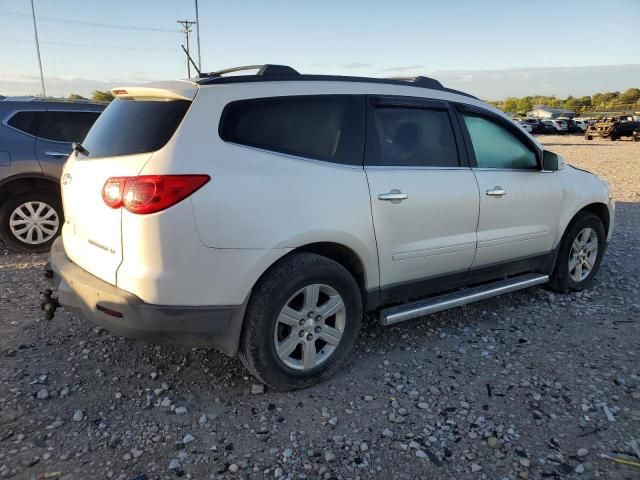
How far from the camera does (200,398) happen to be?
10.0 feet

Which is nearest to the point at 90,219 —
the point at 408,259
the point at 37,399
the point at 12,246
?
the point at 37,399

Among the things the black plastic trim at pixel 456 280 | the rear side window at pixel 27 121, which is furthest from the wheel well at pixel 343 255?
the rear side window at pixel 27 121

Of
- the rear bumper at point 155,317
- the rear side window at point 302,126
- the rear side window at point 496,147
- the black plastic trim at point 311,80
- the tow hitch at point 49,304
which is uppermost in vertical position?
the black plastic trim at point 311,80

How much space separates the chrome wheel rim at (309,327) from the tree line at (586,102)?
5750cm


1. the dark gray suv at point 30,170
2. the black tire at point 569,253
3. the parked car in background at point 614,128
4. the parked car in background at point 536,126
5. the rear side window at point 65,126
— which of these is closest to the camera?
the black tire at point 569,253

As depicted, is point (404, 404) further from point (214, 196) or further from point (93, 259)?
point (93, 259)

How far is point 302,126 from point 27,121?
14.4ft

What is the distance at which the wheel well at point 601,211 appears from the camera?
16.1ft

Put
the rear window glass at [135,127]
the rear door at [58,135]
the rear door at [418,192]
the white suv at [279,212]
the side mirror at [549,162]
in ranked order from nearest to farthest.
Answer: the white suv at [279,212] → the rear window glass at [135,127] → the rear door at [418,192] → the side mirror at [549,162] → the rear door at [58,135]

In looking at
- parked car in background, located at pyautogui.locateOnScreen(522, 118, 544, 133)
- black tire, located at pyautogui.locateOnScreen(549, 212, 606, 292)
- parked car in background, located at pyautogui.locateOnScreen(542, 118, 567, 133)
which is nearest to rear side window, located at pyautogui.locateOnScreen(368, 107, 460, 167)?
black tire, located at pyautogui.locateOnScreen(549, 212, 606, 292)

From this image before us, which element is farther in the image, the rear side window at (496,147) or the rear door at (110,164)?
the rear side window at (496,147)

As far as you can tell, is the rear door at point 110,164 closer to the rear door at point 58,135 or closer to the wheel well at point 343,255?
the wheel well at point 343,255

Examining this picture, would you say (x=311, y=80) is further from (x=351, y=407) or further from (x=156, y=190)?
(x=351, y=407)

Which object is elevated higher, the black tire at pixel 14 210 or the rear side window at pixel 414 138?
the rear side window at pixel 414 138
